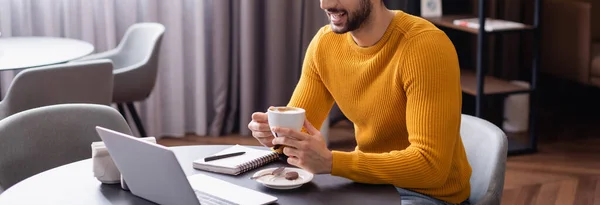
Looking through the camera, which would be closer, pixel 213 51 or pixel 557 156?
pixel 557 156

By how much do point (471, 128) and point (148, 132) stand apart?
8.87ft

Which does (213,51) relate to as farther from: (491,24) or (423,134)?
(423,134)

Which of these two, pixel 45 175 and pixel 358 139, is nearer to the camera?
pixel 45 175

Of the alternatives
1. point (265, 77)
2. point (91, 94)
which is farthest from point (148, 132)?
point (91, 94)

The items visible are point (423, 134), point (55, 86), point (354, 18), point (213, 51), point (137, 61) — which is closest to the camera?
point (423, 134)

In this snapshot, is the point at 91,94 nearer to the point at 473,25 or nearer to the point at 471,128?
the point at 471,128

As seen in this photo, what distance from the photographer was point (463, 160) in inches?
84.7

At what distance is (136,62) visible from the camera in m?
4.17

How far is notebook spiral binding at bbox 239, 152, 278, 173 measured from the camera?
2.02 m

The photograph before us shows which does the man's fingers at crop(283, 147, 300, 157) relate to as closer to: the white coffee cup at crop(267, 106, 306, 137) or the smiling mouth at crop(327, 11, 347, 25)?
the white coffee cup at crop(267, 106, 306, 137)

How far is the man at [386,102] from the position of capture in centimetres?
194

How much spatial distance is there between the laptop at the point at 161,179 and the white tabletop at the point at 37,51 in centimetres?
168

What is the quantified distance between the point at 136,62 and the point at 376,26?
7.30 ft

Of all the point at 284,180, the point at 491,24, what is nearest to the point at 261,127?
the point at 284,180
